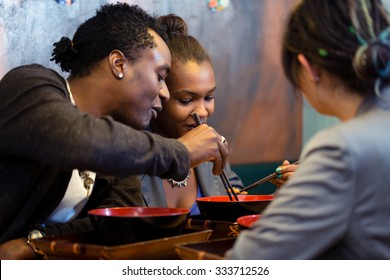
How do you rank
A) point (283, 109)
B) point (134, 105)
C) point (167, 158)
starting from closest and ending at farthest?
point (167, 158) → point (134, 105) → point (283, 109)

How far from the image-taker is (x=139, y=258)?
1021 mm

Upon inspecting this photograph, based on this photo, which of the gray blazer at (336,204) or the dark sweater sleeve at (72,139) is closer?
the gray blazer at (336,204)

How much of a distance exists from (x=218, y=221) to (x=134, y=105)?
1.29ft

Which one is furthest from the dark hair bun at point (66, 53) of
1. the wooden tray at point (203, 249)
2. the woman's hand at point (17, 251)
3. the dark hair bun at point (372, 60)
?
the dark hair bun at point (372, 60)

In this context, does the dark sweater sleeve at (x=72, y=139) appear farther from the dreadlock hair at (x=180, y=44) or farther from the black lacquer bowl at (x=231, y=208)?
the dreadlock hair at (x=180, y=44)

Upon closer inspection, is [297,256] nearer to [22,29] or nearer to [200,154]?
[200,154]

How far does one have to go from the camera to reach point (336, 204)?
0.78m

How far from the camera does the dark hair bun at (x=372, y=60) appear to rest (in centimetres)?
83

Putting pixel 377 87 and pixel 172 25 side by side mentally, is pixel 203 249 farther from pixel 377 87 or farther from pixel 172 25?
pixel 172 25

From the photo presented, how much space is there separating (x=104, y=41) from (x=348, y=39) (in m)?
0.80

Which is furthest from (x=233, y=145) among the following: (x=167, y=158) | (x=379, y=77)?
(x=379, y=77)

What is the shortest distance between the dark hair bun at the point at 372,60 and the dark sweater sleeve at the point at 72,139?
1.43 ft

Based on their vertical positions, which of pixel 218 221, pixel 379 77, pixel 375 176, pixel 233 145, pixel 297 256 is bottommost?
pixel 233 145

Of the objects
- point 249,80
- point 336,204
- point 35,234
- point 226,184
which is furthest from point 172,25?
point 336,204
